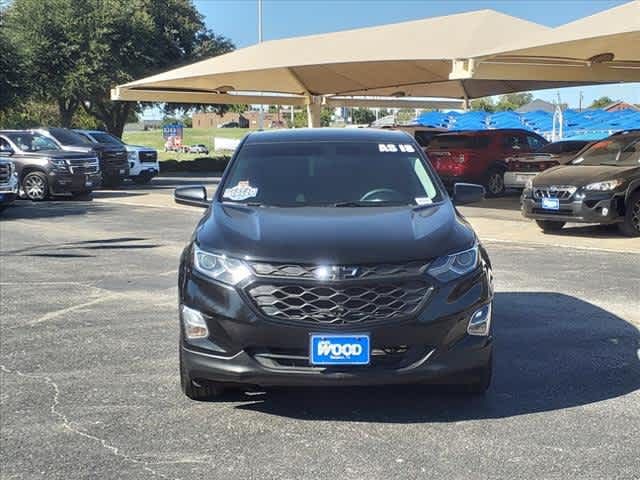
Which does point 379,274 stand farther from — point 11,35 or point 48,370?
point 11,35

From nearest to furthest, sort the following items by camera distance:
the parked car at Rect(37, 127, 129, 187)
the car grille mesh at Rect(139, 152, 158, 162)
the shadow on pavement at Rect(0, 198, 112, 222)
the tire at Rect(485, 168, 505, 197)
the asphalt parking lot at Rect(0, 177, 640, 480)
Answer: the asphalt parking lot at Rect(0, 177, 640, 480), the shadow on pavement at Rect(0, 198, 112, 222), the tire at Rect(485, 168, 505, 197), the parked car at Rect(37, 127, 129, 187), the car grille mesh at Rect(139, 152, 158, 162)

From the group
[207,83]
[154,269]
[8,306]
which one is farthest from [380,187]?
[207,83]

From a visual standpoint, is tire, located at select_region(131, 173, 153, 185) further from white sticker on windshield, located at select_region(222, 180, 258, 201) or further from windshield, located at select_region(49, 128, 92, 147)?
white sticker on windshield, located at select_region(222, 180, 258, 201)

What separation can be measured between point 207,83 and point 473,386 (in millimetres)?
20105

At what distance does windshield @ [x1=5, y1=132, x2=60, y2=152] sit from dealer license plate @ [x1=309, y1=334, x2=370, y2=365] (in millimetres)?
17226

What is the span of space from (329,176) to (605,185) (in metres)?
7.37

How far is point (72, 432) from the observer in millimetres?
4277

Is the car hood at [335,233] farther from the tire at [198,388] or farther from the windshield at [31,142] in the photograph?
the windshield at [31,142]

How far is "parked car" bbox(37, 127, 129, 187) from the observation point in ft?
69.4

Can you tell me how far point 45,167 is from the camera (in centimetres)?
1894

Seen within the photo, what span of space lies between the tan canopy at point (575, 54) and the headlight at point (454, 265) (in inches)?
387

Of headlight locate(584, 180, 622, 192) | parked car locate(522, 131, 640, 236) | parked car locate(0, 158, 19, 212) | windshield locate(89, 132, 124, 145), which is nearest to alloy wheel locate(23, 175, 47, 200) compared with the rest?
parked car locate(0, 158, 19, 212)

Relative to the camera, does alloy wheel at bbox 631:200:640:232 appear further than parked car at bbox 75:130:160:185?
No

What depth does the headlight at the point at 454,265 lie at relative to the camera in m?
4.15
